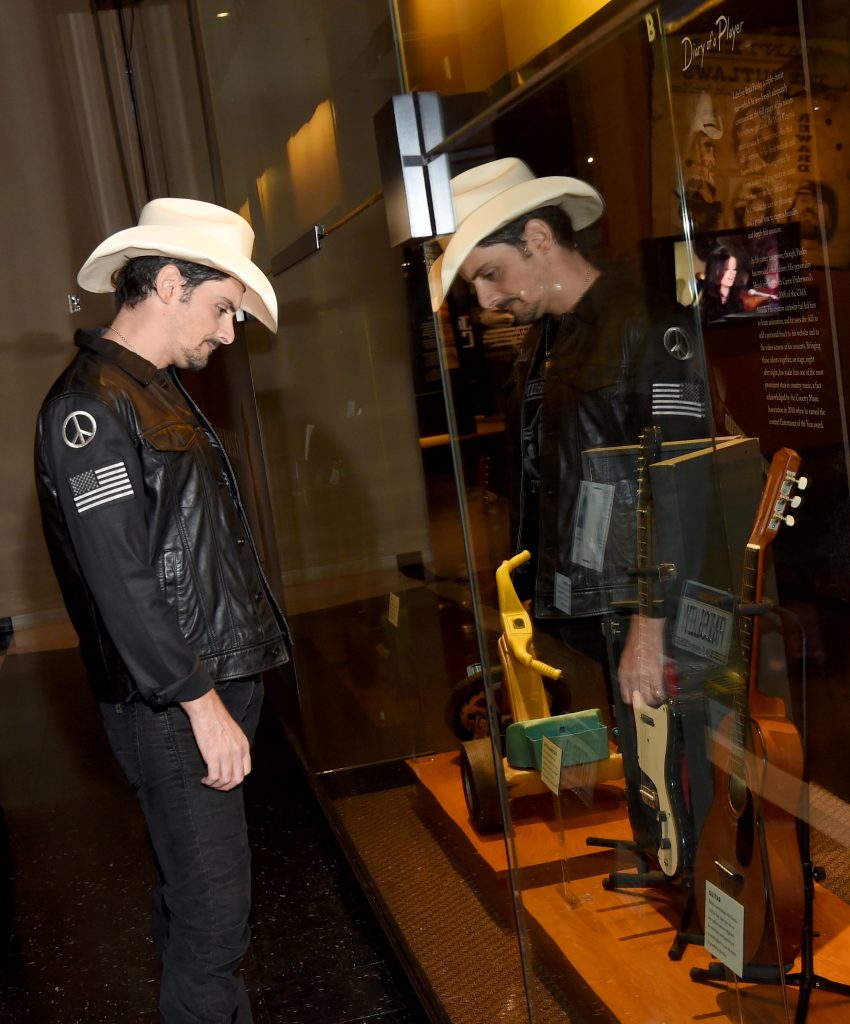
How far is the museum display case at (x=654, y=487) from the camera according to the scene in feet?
4.10

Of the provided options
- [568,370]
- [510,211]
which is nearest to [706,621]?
[568,370]

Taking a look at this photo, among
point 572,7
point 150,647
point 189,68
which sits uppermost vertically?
point 189,68

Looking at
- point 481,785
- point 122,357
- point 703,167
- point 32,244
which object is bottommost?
point 481,785

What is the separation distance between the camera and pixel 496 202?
4.62 feet

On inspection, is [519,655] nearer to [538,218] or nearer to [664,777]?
[664,777]

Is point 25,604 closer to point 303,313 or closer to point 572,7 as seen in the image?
point 303,313

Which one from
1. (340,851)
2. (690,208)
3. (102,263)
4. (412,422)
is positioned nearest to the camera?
(690,208)

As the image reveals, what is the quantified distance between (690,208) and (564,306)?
1.19ft

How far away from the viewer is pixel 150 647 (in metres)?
1.83

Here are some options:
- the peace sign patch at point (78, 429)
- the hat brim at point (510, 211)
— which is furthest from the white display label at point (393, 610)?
the hat brim at point (510, 211)

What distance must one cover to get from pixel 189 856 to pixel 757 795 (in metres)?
1.05

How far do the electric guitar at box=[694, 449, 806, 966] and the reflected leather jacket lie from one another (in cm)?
14

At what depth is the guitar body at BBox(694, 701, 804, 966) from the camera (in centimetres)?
131

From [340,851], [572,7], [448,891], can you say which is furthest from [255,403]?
[572,7]
